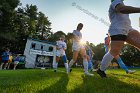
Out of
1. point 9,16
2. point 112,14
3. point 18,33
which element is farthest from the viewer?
point 18,33

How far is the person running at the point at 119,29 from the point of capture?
16.9ft

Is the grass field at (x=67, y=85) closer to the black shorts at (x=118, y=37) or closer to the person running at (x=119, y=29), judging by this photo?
the person running at (x=119, y=29)

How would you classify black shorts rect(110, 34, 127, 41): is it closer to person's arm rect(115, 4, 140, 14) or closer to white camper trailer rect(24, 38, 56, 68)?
person's arm rect(115, 4, 140, 14)

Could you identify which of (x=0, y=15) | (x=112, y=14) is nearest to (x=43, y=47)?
(x=0, y=15)

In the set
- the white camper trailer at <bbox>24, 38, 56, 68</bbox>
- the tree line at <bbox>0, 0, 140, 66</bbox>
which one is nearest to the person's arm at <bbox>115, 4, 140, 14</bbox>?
the white camper trailer at <bbox>24, 38, 56, 68</bbox>

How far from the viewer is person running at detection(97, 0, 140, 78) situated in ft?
16.9

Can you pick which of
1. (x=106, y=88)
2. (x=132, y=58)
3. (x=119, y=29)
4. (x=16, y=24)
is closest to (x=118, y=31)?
(x=119, y=29)

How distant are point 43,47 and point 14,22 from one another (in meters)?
11.6

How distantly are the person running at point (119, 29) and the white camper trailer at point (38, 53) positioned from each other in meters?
39.2

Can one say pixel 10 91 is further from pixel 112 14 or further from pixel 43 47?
pixel 43 47

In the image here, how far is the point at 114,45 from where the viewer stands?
17.5 feet

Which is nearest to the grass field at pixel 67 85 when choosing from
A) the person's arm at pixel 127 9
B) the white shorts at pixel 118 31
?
the white shorts at pixel 118 31

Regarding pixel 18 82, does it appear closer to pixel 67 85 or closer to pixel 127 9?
pixel 67 85

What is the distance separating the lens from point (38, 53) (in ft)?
153
